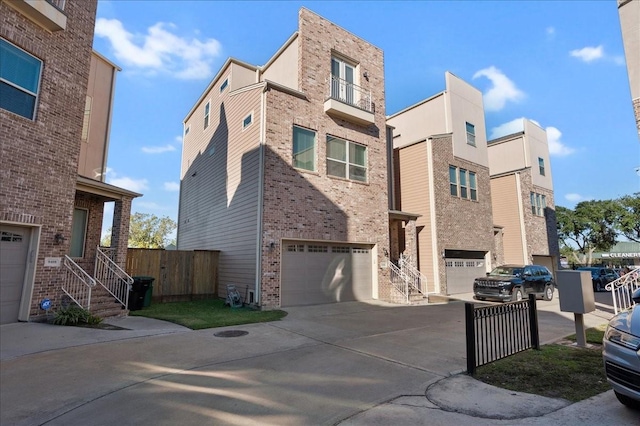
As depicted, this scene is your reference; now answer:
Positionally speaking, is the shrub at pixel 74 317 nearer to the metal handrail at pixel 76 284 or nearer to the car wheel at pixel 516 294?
the metal handrail at pixel 76 284

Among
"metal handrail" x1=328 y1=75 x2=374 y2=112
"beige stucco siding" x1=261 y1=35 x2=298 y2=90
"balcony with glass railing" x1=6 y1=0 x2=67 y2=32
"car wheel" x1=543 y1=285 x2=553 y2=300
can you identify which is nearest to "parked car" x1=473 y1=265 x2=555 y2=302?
"car wheel" x1=543 y1=285 x2=553 y2=300

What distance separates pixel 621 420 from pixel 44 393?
270 inches

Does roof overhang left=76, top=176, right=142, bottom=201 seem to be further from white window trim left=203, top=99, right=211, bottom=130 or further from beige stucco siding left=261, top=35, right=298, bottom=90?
white window trim left=203, top=99, right=211, bottom=130

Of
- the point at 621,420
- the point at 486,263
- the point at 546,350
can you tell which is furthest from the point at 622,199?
the point at 621,420

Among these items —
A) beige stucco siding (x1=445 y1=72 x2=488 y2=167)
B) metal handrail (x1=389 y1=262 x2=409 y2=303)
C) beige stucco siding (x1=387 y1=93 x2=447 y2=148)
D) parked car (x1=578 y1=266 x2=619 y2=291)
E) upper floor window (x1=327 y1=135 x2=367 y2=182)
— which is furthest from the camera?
parked car (x1=578 y1=266 x2=619 y2=291)

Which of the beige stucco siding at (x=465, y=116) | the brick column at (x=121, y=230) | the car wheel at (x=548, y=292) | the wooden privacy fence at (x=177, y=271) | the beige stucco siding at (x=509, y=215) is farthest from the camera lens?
the beige stucco siding at (x=509, y=215)

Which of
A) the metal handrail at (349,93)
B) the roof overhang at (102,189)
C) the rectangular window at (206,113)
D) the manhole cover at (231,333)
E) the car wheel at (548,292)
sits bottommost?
the manhole cover at (231,333)

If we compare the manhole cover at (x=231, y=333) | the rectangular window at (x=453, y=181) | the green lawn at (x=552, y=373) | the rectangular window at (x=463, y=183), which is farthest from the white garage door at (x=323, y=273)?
the rectangular window at (x=463, y=183)

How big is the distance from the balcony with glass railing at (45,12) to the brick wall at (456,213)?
1652 centimetres

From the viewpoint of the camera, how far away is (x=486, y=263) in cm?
2144

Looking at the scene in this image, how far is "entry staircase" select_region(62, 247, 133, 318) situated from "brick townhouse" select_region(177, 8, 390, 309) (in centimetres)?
390

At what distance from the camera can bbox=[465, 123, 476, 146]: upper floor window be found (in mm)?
21773

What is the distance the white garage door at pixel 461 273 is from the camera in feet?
62.4

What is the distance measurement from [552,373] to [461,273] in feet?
49.9
